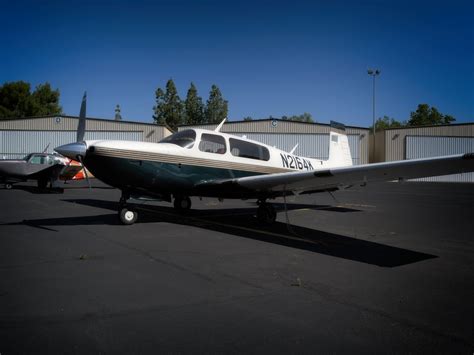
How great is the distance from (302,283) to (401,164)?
275 centimetres

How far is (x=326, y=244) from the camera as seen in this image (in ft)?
20.7

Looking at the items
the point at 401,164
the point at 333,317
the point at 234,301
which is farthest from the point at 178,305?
the point at 401,164

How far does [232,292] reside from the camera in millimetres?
3713

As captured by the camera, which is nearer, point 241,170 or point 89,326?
point 89,326

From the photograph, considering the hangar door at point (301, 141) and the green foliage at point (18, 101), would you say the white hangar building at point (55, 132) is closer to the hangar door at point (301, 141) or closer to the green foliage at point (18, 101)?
the hangar door at point (301, 141)

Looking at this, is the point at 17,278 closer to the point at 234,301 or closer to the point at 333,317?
the point at 234,301

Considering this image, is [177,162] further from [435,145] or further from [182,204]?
[435,145]

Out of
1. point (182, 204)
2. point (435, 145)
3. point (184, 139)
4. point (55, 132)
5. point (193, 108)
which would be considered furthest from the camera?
point (193, 108)

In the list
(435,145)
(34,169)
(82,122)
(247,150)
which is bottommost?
(34,169)

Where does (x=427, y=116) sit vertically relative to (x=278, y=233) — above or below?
above

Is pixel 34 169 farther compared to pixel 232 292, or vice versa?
pixel 34 169

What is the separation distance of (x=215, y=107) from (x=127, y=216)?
65507 mm

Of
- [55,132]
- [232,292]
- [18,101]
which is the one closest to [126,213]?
[232,292]

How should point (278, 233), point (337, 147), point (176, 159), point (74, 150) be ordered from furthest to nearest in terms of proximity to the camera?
point (337, 147), point (176, 159), point (278, 233), point (74, 150)
